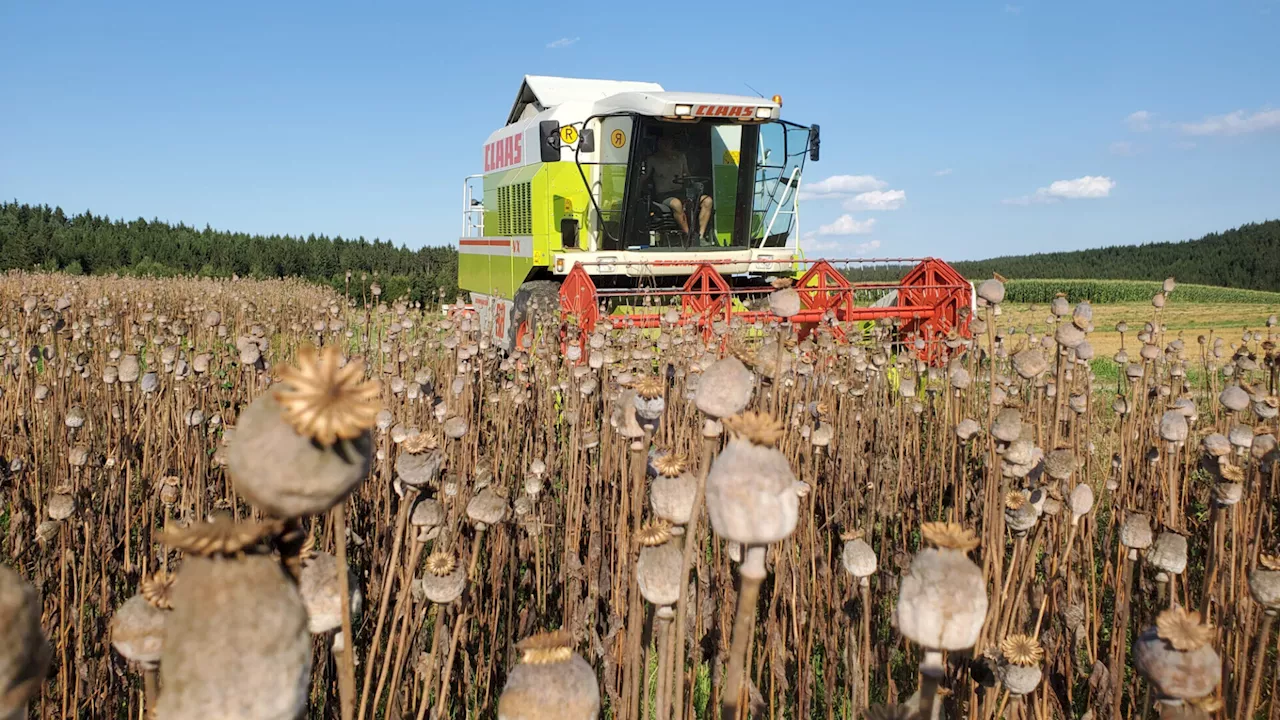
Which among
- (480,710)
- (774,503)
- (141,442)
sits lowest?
(480,710)

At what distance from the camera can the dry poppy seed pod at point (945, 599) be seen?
0.81 m

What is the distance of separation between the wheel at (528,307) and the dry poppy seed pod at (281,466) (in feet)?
22.3

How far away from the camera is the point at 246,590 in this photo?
526mm

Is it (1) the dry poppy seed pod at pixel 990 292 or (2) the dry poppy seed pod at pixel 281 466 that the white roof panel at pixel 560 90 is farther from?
(2) the dry poppy seed pod at pixel 281 466

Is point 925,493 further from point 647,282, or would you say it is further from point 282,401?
point 647,282

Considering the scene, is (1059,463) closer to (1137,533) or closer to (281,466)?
(1137,533)

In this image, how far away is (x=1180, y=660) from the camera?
0.92 meters

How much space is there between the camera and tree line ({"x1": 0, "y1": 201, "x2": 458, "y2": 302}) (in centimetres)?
2914

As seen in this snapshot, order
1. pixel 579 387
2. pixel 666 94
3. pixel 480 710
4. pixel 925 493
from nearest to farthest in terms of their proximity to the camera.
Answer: pixel 480 710 < pixel 579 387 < pixel 925 493 < pixel 666 94

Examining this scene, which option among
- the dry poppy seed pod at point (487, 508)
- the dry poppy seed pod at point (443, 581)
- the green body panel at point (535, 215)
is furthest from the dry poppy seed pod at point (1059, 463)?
the green body panel at point (535, 215)

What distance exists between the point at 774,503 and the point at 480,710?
2022mm

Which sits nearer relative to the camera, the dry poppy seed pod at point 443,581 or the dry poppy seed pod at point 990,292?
the dry poppy seed pod at point 443,581

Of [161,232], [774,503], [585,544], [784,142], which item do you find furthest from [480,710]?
[161,232]

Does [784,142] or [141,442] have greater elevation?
[784,142]
